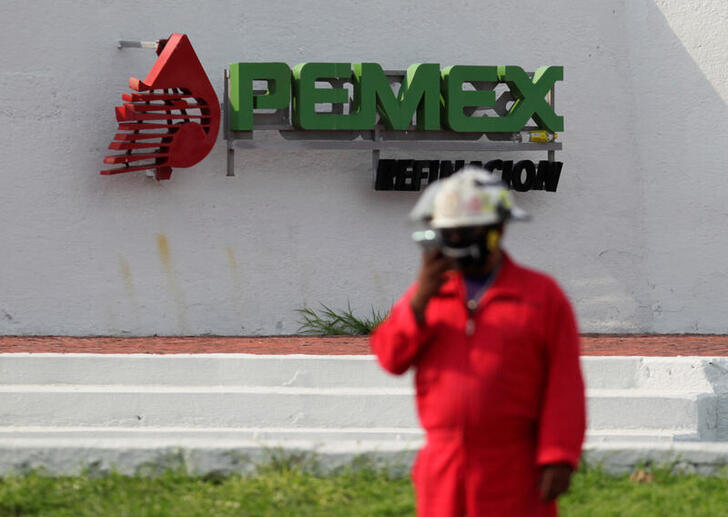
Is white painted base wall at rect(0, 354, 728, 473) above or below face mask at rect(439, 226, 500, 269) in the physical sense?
below

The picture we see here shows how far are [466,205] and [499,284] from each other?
0.27 m

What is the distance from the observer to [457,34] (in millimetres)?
13484

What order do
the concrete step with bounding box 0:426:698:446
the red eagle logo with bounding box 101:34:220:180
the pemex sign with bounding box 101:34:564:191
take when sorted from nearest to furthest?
the concrete step with bounding box 0:426:698:446 < the red eagle logo with bounding box 101:34:220:180 < the pemex sign with bounding box 101:34:564:191

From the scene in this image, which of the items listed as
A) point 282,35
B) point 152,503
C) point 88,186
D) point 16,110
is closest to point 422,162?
point 282,35

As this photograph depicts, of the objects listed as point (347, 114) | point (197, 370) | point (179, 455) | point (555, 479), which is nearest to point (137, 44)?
point (347, 114)

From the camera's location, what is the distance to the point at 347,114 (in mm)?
12906

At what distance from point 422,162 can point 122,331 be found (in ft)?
13.6

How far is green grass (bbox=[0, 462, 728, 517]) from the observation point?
5.76m

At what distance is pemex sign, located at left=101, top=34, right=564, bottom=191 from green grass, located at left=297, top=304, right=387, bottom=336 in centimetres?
164

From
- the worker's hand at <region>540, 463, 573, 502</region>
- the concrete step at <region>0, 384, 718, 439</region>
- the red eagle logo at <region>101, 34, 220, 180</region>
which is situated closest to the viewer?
the worker's hand at <region>540, 463, 573, 502</region>

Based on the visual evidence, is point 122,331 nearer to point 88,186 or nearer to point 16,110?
point 88,186

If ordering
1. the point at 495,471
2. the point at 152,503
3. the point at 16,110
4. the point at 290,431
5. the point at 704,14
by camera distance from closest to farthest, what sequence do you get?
1. the point at 495,471
2. the point at 152,503
3. the point at 290,431
4. the point at 16,110
5. the point at 704,14

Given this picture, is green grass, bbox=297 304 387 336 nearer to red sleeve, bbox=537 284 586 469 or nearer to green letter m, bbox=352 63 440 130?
green letter m, bbox=352 63 440 130

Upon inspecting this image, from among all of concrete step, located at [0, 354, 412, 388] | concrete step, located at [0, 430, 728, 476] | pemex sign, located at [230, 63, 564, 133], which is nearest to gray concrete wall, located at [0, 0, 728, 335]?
pemex sign, located at [230, 63, 564, 133]
